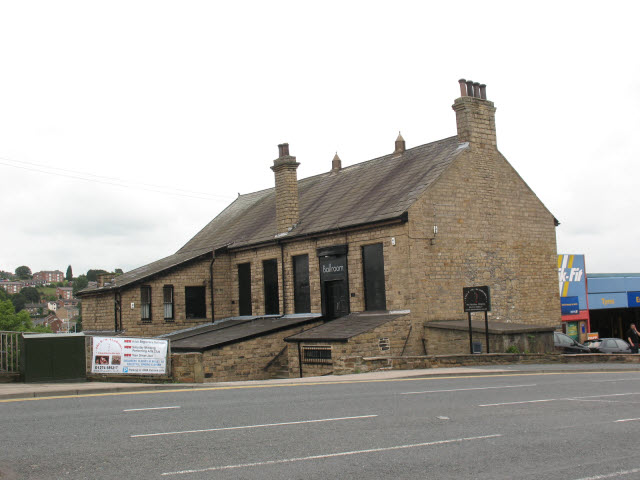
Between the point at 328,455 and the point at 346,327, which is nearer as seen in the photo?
the point at 328,455

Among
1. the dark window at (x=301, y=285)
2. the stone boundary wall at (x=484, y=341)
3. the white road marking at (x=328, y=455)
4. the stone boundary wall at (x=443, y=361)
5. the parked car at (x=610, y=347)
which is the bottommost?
the parked car at (x=610, y=347)

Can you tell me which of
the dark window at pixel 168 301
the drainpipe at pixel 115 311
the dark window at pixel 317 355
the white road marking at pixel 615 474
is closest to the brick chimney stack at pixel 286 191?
the dark window at pixel 168 301

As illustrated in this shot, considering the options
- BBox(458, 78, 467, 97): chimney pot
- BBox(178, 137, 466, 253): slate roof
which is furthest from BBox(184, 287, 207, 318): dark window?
BBox(458, 78, 467, 97): chimney pot

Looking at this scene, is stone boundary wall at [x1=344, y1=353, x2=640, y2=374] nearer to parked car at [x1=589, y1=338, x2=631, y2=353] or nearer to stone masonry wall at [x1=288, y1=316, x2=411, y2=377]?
stone masonry wall at [x1=288, y1=316, x2=411, y2=377]

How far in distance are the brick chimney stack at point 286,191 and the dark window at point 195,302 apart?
5578mm

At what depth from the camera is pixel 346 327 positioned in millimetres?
26359

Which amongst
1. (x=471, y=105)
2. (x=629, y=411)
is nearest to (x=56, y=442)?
(x=629, y=411)

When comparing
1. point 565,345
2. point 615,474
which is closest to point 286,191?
point 565,345

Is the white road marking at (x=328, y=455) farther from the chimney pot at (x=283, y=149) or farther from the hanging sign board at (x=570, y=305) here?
the hanging sign board at (x=570, y=305)

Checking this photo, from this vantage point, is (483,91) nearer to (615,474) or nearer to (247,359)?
(247,359)

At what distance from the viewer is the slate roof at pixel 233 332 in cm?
2797

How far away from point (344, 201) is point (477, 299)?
10.1 m

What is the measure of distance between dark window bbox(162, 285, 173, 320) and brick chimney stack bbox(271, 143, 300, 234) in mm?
6370

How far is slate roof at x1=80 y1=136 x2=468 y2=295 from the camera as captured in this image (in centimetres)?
2848
